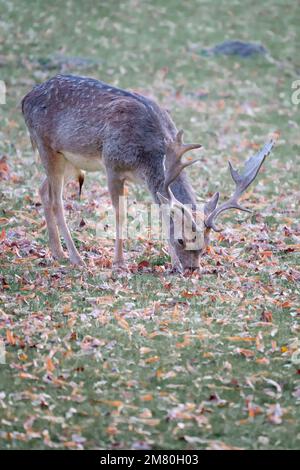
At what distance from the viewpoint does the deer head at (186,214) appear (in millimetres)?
8953

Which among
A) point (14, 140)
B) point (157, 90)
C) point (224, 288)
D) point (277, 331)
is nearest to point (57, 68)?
point (157, 90)

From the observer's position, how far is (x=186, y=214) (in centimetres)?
895

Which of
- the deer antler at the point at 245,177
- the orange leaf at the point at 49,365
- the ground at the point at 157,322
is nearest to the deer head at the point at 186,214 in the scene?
the deer antler at the point at 245,177

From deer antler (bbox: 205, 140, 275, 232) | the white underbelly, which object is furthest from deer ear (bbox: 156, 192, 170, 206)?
the white underbelly

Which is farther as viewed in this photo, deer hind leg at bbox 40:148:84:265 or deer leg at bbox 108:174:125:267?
deer hind leg at bbox 40:148:84:265

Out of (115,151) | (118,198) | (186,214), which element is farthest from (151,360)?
(115,151)

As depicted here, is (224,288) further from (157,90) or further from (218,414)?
(157,90)

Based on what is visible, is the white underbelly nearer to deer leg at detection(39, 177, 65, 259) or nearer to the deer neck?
deer leg at detection(39, 177, 65, 259)

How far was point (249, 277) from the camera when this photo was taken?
9.06m

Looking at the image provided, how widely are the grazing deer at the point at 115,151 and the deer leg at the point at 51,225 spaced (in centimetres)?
1

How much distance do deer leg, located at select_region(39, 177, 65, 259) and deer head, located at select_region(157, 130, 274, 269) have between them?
55.1 inches

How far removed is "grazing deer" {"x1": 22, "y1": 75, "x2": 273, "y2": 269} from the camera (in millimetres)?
9086

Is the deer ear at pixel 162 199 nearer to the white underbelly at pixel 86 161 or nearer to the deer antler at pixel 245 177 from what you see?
the deer antler at pixel 245 177

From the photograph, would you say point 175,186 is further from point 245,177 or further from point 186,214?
point 245,177
